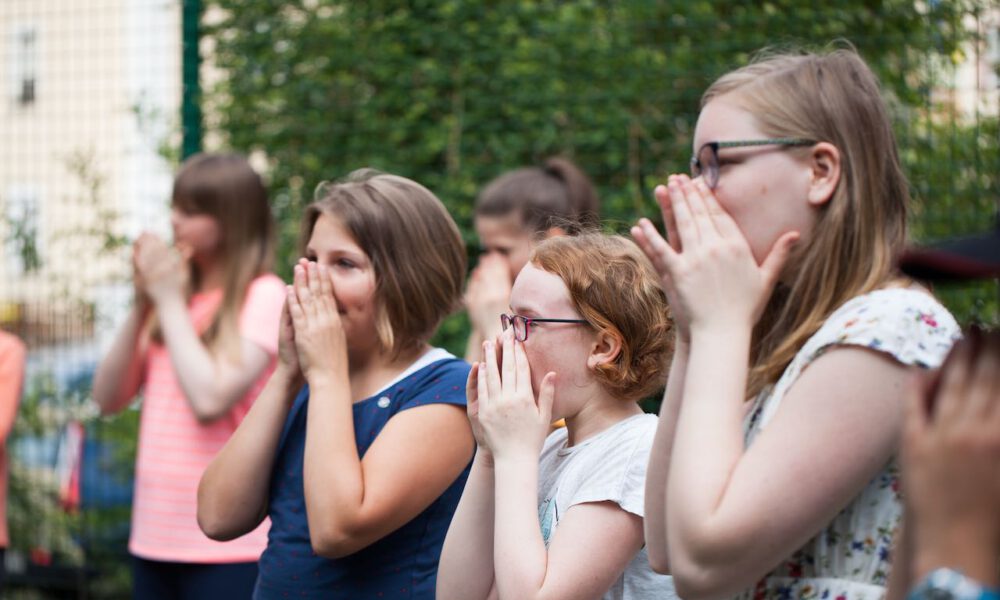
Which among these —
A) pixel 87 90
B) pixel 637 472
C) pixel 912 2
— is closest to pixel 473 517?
pixel 637 472

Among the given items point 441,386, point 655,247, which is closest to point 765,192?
point 655,247

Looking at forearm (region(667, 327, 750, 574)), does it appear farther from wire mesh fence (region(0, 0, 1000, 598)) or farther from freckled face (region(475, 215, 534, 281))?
wire mesh fence (region(0, 0, 1000, 598))

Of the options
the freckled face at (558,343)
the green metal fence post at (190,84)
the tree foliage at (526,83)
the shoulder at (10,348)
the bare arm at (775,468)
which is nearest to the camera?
the bare arm at (775,468)

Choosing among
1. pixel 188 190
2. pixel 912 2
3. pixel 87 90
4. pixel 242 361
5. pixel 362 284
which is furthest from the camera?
pixel 87 90

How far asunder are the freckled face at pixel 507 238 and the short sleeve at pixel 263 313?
A: 2.50ft

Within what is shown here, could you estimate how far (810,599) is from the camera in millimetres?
1551

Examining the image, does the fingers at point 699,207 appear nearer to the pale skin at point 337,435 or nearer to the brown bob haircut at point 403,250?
the pale skin at point 337,435

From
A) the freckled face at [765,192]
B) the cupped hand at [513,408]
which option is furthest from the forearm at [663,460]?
the cupped hand at [513,408]

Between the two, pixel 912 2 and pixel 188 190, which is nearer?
pixel 188 190

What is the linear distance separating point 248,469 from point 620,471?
0.95 metres

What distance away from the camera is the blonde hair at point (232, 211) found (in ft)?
11.9

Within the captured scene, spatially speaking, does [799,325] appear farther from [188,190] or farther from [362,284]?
[188,190]

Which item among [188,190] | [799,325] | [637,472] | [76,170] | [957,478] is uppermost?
[957,478]

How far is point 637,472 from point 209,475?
111cm
